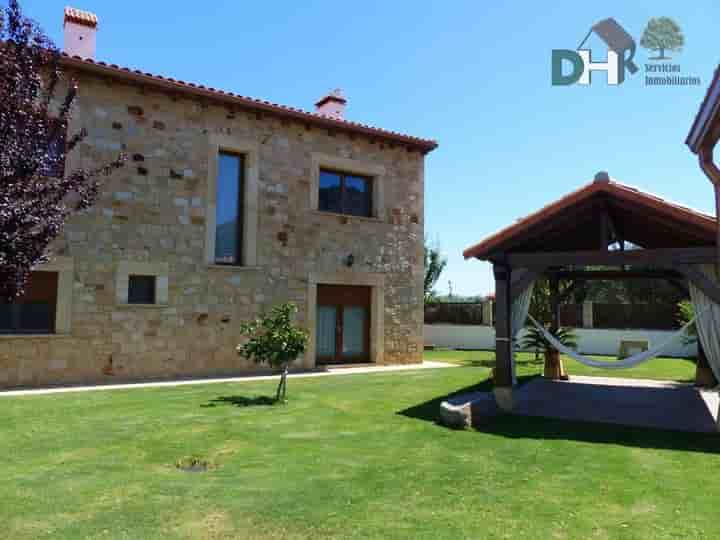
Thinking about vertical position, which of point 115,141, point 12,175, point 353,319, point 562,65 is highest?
point 562,65

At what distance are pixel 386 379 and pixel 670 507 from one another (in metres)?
8.16

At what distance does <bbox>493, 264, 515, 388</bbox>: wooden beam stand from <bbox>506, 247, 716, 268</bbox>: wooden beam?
285mm

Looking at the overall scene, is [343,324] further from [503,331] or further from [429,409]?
[503,331]

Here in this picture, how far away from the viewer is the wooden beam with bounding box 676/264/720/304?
6922mm

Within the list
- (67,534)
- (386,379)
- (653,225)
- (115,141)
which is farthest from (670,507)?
(115,141)

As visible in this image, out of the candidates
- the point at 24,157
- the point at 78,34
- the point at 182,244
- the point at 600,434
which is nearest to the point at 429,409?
the point at 600,434

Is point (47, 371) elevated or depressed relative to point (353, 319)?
depressed

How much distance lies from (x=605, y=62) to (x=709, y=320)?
7010 millimetres

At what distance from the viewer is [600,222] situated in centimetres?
797

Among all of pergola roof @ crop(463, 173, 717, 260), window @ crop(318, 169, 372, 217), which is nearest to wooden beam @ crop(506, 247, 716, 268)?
pergola roof @ crop(463, 173, 717, 260)

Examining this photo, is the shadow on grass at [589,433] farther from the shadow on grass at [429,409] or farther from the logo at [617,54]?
the logo at [617,54]

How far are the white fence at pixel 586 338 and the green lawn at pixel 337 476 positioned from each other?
12.0m

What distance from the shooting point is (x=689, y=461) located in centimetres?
579

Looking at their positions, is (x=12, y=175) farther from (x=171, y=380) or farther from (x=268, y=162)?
(x=268, y=162)
